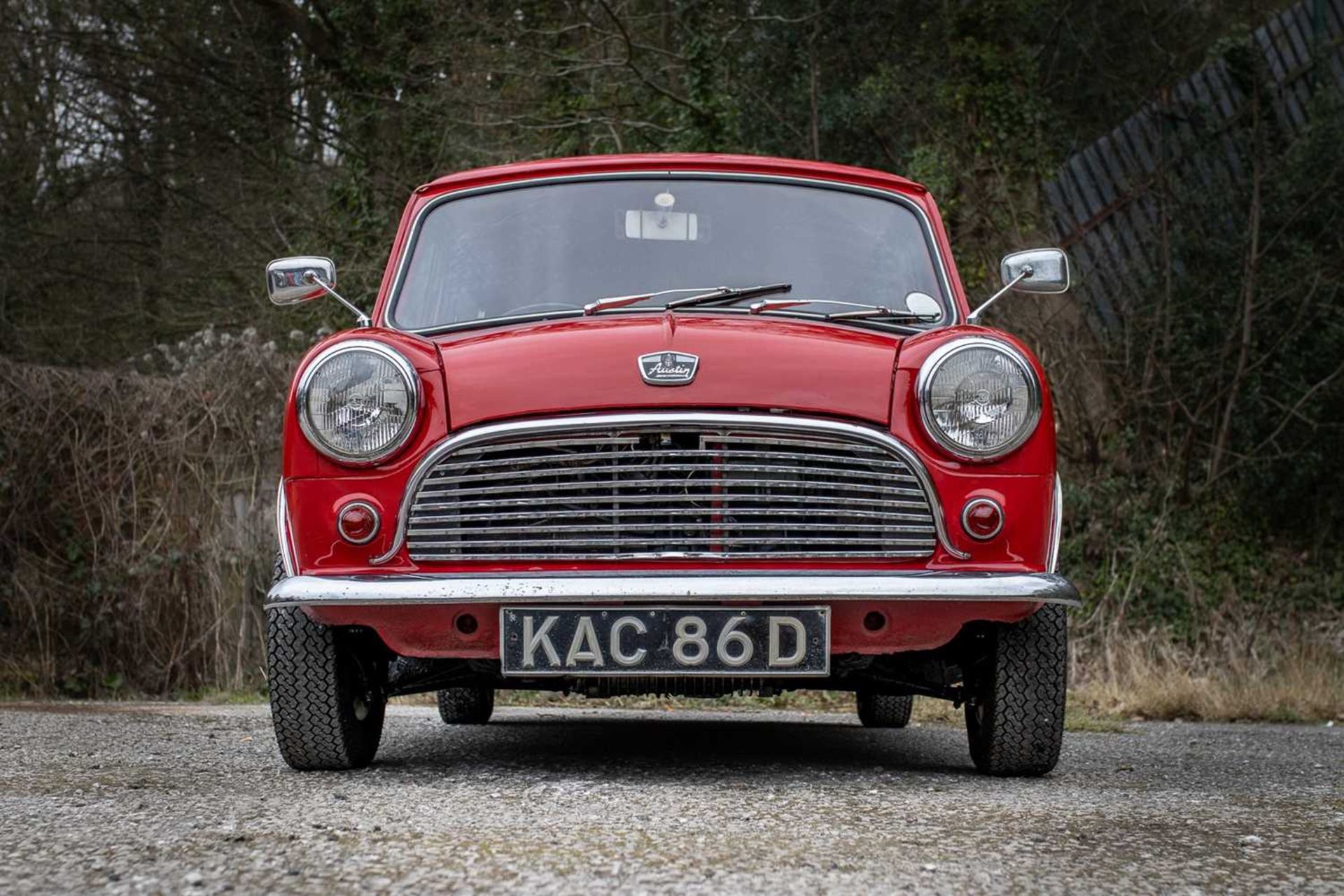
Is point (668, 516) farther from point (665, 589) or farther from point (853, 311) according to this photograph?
point (853, 311)

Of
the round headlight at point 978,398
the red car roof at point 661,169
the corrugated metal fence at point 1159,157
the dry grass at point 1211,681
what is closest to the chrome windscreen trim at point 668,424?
the round headlight at point 978,398

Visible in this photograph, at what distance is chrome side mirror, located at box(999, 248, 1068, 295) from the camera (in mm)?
4953

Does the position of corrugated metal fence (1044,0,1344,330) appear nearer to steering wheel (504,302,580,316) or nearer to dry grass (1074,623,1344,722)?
dry grass (1074,623,1344,722)

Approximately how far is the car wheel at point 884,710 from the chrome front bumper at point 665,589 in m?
2.42

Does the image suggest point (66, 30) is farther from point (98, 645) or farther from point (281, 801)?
point (281, 801)

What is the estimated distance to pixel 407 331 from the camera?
446cm

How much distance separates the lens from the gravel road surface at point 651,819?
2.73 m

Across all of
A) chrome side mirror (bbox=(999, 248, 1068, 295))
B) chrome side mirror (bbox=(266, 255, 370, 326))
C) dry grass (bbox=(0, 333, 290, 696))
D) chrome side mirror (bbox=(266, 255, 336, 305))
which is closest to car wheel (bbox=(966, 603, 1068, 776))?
chrome side mirror (bbox=(999, 248, 1068, 295))

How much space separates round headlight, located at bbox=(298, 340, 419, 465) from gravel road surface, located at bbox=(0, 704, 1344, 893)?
0.84 m

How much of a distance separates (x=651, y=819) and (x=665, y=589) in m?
0.63

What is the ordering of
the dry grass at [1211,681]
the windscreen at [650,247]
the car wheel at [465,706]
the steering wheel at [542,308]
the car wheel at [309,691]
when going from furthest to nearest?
the dry grass at [1211,681], the car wheel at [465,706], the windscreen at [650,247], the steering wheel at [542,308], the car wheel at [309,691]

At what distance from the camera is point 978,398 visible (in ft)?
13.1

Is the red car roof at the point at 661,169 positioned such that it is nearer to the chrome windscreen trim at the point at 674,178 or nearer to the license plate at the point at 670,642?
the chrome windscreen trim at the point at 674,178

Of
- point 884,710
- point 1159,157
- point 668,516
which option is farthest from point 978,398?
point 1159,157
